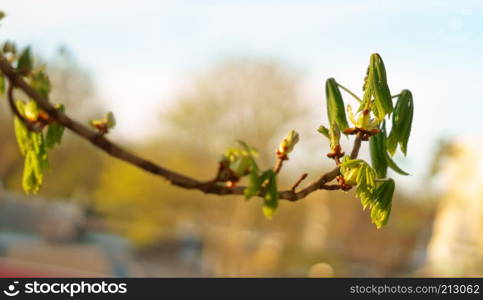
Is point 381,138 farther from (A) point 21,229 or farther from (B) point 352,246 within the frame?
(A) point 21,229

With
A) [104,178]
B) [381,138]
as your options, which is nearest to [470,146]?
[104,178]

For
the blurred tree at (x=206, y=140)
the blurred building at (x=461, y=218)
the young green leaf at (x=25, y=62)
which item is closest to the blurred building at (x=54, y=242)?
the blurred tree at (x=206, y=140)

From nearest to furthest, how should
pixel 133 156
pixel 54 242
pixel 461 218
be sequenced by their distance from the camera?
1. pixel 133 156
2. pixel 461 218
3. pixel 54 242

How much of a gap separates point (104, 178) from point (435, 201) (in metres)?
5.21

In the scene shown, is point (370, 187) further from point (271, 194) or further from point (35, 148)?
point (35, 148)

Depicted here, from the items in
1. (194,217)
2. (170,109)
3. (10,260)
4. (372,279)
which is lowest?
(372,279)

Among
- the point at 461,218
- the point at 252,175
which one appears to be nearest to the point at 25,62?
the point at 252,175

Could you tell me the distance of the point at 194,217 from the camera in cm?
957

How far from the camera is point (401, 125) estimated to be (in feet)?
0.96

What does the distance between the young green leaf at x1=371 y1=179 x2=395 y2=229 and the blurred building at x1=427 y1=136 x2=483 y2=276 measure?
660 cm

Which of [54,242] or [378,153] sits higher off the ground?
[54,242]

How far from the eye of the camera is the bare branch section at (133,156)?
24 centimetres

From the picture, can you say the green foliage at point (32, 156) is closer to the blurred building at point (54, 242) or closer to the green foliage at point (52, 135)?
the green foliage at point (52, 135)

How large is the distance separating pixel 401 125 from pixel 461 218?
789cm
